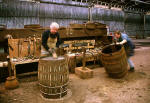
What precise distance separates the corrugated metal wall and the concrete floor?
558cm

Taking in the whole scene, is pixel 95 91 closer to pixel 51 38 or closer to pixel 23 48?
pixel 51 38

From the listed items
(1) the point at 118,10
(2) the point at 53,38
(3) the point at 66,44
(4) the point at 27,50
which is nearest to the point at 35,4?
(3) the point at 66,44

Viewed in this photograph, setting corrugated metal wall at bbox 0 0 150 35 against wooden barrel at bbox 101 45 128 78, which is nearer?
wooden barrel at bbox 101 45 128 78

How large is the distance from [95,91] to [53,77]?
157 centimetres

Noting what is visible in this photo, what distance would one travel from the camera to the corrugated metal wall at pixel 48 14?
9.65 m

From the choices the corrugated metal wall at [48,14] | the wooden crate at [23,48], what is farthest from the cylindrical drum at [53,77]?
the corrugated metal wall at [48,14]

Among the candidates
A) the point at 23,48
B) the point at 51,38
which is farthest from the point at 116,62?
the point at 23,48

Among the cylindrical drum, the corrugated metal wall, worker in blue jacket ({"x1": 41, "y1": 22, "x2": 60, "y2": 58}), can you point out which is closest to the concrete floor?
the cylindrical drum

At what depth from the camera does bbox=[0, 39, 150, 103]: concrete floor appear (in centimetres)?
416

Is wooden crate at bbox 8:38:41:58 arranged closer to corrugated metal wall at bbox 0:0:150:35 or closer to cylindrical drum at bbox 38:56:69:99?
cylindrical drum at bbox 38:56:69:99

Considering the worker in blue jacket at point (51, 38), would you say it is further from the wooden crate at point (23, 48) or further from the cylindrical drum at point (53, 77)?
the wooden crate at point (23, 48)

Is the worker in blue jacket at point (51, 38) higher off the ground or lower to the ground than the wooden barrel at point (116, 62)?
higher

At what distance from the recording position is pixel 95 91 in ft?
15.6

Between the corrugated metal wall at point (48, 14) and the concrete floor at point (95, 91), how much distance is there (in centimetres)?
558
